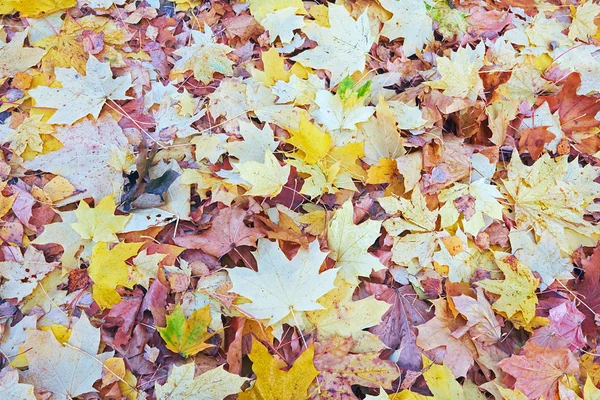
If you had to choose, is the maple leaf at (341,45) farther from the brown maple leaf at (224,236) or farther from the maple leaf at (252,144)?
the brown maple leaf at (224,236)

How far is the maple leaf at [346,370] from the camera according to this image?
1223mm

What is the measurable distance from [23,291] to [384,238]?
3.72 feet

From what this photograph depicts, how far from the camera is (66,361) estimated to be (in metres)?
1.21

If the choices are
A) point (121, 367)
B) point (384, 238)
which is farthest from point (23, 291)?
point (384, 238)

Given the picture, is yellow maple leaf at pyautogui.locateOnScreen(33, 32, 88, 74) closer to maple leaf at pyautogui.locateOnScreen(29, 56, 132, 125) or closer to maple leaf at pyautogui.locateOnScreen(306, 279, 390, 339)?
maple leaf at pyautogui.locateOnScreen(29, 56, 132, 125)

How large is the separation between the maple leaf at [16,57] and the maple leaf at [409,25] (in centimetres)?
139

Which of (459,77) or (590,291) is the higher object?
(459,77)

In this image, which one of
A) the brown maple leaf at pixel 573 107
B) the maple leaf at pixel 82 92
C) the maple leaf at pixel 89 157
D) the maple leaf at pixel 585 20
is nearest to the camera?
the maple leaf at pixel 89 157

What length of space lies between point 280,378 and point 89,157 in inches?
39.6

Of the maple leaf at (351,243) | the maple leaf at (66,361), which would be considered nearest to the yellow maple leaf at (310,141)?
the maple leaf at (351,243)

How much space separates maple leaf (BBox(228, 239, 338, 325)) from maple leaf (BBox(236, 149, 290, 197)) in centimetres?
22

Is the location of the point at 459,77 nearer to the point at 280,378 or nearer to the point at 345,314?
the point at 345,314

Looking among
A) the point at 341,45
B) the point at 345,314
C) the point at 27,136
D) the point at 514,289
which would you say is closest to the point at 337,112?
the point at 341,45

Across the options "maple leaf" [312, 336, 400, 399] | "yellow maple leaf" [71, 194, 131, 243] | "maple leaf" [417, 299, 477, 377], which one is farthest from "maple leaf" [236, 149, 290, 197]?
"maple leaf" [417, 299, 477, 377]
